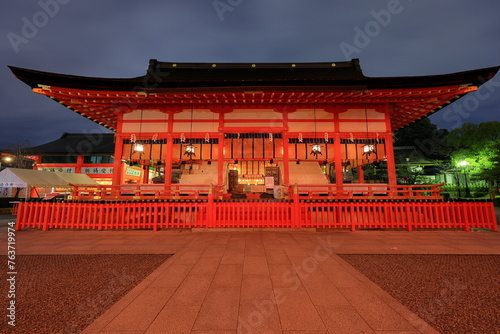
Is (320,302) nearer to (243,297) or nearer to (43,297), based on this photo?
(243,297)

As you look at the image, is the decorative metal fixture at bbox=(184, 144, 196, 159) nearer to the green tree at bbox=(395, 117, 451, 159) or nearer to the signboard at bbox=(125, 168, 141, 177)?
→ the signboard at bbox=(125, 168, 141, 177)

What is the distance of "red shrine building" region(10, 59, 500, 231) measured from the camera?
26.1ft

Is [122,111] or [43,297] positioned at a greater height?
[122,111]

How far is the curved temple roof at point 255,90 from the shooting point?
7754mm

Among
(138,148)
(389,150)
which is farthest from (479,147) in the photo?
(138,148)

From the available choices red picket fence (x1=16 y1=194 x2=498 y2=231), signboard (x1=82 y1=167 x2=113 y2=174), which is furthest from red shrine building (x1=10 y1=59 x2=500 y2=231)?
signboard (x1=82 y1=167 x2=113 y2=174)

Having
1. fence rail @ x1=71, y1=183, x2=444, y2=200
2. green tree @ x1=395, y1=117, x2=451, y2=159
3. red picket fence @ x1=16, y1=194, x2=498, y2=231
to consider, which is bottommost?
red picket fence @ x1=16, y1=194, x2=498, y2=231

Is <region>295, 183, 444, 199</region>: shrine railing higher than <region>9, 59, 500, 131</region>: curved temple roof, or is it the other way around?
<region>9, 59, 500, 131</region>: curved temple roof

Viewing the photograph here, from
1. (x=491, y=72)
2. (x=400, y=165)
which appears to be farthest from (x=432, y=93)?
(x=400, y=165)

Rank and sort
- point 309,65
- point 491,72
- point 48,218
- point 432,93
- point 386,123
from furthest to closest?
point 309,65, point 386,123, point 432,93, point 491,72, point 48,218

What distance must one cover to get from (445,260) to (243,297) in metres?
4.34

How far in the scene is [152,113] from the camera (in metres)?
9.99

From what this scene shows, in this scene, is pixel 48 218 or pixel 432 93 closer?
pixel 48 218

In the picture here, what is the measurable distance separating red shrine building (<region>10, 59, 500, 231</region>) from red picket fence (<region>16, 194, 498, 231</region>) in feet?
2.26
